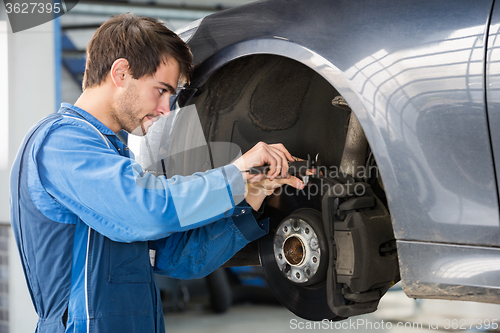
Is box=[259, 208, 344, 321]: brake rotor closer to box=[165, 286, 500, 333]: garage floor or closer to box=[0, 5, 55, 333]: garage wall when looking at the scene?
box=[0, 5, 55, 333]: garage wall

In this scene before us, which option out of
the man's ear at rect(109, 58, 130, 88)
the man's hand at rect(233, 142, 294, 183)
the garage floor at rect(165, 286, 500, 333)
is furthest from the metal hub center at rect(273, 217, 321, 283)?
the garage floor at rect(165, 286, 500, 333)

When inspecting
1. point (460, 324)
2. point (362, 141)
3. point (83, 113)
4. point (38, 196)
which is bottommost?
point (460, 324)

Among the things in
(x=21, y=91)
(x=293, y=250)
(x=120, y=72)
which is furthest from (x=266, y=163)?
(x=21, y=91)

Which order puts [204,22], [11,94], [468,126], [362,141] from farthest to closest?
[11,94] < [204,22] < [362,141] < [468,126]

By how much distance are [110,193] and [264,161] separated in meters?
0.37

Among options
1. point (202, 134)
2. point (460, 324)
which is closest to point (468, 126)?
point (202, 134)

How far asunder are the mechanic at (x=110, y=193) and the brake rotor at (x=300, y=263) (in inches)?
5.1

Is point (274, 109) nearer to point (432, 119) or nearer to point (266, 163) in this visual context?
point (266, 163)

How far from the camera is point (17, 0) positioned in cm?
328

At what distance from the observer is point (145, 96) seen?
1.22 meters

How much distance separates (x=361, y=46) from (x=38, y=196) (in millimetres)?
814

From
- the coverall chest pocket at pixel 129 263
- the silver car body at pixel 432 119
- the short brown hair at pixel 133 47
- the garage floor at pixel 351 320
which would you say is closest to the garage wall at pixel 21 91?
the garage floor at pixel 351 320

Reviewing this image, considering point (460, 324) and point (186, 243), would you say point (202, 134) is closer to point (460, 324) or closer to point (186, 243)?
point (186, 243)

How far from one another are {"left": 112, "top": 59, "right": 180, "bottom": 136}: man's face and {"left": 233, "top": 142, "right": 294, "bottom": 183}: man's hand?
31 centimetres
